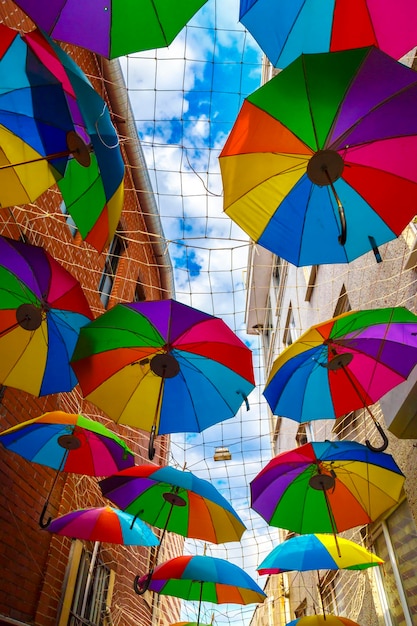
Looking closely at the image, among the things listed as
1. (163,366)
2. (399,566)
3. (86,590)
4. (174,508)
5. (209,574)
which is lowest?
(399,566)

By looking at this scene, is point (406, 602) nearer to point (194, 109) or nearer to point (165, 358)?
point (165, 358)

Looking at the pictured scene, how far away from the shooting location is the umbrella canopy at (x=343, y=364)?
3305mm

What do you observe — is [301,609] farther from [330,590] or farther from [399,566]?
[399,566]

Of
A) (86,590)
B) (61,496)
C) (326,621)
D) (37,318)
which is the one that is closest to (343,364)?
(37,318)

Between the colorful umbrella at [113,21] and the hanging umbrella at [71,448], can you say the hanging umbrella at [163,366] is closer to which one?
the hanging umbrella at [71,448]

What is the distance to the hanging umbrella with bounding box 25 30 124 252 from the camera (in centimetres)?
246

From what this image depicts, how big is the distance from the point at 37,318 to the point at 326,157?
8.02ft

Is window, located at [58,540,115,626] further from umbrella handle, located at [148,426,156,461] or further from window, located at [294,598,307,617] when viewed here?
window, located at [294,598,307,617]

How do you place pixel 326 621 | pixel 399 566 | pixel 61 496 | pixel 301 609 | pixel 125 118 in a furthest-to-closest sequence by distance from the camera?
1. pixel 301 609
2. pixel 125 118
3. pixel 61 496
4. pixel 326 621
5. pixel 399 566

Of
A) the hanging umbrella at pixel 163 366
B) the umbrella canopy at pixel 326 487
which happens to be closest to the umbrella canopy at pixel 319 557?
the umbrella canopy at pixel 326 487

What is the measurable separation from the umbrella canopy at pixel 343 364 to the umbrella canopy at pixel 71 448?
1564 mm

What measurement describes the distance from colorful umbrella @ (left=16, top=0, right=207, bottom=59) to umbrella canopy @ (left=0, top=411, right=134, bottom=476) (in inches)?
114

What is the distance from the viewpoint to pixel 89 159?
269 cm

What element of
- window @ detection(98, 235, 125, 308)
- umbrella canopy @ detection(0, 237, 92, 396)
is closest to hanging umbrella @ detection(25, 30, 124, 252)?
umbrella canopy @ detection(0, 237, 92, 396)
